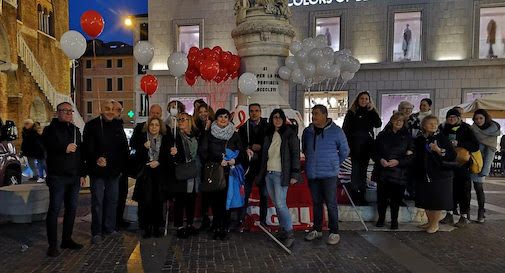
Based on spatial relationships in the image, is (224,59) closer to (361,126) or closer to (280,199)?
(361,126)

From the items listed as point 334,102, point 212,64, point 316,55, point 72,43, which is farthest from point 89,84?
point 72,43

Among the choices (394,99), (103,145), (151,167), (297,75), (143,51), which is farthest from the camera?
(394,99)

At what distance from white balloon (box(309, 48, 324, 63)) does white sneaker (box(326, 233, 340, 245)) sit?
4319 mm

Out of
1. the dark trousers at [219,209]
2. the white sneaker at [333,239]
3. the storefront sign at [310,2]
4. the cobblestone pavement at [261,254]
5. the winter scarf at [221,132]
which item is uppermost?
the storefront sign at [310,2]

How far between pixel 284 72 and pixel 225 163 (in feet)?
13.3

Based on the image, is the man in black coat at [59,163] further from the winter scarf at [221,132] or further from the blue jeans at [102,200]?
the winter scarf at [221,132]

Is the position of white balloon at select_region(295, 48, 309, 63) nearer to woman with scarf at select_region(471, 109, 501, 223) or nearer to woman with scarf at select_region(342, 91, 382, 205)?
woman with scarf at select_region(342, 91, 382, 205)

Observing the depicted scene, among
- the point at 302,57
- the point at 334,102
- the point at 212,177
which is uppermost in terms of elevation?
the point at 302,57

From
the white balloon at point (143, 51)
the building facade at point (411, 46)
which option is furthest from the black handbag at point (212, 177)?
the building facade at point (411, 46)

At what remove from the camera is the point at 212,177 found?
18.6 feet

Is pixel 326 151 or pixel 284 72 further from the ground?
pixel 284 72

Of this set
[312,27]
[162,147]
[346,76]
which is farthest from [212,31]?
[162,147]

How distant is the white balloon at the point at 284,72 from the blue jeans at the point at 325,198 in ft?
13.0

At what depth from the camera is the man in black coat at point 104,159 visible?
559 centimetres
